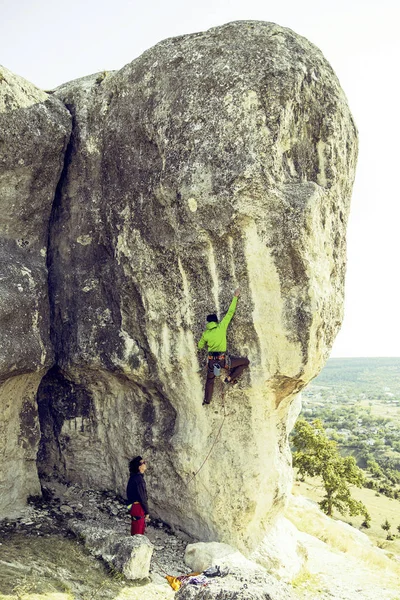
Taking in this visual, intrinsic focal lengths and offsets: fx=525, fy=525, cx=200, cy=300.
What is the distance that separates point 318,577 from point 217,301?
6357mm

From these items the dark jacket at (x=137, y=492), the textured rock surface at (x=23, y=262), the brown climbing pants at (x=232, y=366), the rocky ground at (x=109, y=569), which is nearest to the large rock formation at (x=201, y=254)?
the brown climbing pants at (x=232, y=366)

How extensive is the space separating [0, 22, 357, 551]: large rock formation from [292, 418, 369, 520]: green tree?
1162cm

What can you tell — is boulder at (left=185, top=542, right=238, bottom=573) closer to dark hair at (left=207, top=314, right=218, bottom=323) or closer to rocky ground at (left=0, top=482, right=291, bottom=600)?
rocky ground at (left=0, top=482, right=291, bottom=600)

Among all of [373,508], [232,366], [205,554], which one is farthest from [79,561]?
[373,508]

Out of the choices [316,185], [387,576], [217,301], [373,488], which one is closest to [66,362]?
[217,301]

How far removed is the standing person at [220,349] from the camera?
33.8 feet

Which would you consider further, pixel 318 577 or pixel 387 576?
pixel 387 576

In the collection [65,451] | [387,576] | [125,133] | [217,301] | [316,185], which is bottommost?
[387,576]

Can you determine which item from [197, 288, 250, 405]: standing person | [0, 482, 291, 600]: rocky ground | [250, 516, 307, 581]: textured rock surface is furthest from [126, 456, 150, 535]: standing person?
[250, 516, 307, 581]: textured rock surface

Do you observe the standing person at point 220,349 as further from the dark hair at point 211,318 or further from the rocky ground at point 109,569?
the rocky ground at point 109,569

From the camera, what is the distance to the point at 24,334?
1102cm

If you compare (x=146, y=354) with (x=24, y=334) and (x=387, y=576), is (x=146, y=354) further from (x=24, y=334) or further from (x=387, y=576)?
(x=387, y=576)

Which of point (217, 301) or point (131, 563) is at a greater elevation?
point (217, 301)

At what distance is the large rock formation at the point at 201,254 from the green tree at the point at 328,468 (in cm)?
1162
